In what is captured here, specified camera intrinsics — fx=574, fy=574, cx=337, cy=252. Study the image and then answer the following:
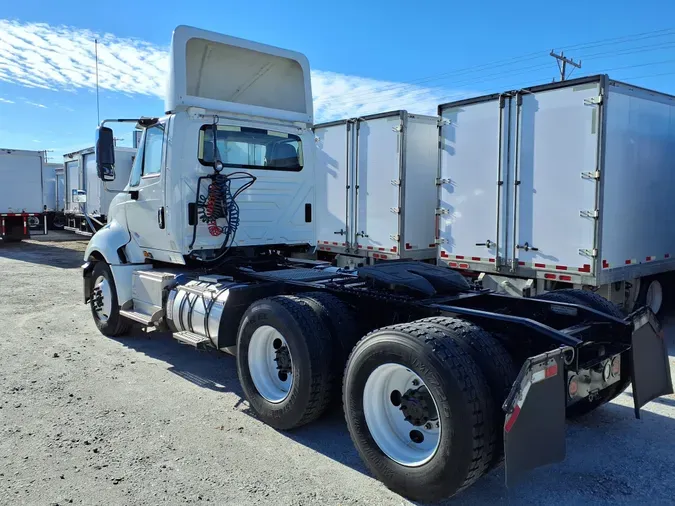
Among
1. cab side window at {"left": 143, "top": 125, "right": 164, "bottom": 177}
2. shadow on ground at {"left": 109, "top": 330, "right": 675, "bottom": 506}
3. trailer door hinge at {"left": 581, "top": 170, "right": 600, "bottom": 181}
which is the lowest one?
shadow on ground at {"left": 109, "top": 330, "right": 675, "bottom": 506}

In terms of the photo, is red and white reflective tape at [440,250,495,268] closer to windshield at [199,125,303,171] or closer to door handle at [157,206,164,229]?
windshield at [199,125,303,171]

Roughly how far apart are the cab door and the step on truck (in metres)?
0.03

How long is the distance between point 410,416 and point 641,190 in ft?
20.1

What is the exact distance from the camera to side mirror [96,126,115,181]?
626cm

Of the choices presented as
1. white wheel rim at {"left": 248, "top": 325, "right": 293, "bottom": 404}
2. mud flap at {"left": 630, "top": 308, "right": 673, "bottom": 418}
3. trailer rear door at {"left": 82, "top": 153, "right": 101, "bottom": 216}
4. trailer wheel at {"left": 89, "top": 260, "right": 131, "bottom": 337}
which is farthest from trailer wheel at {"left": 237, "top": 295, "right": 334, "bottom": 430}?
trailer rear door at {"left": 82, "top": 153, "right": 101, "bottom": 216}

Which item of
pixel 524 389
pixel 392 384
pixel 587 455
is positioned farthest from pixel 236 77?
pixel 587 455

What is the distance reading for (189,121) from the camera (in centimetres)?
627

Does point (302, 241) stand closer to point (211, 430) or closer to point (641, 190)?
point (211, 430)

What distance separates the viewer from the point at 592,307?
474 centimetres

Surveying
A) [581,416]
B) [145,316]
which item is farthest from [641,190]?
[145,316]

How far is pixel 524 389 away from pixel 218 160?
14.2ft

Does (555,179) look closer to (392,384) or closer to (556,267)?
(556,267)

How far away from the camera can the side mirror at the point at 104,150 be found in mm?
6262

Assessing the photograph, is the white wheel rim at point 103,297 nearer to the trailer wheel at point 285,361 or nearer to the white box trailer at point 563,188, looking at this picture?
the trailer wheel at point 285,361
